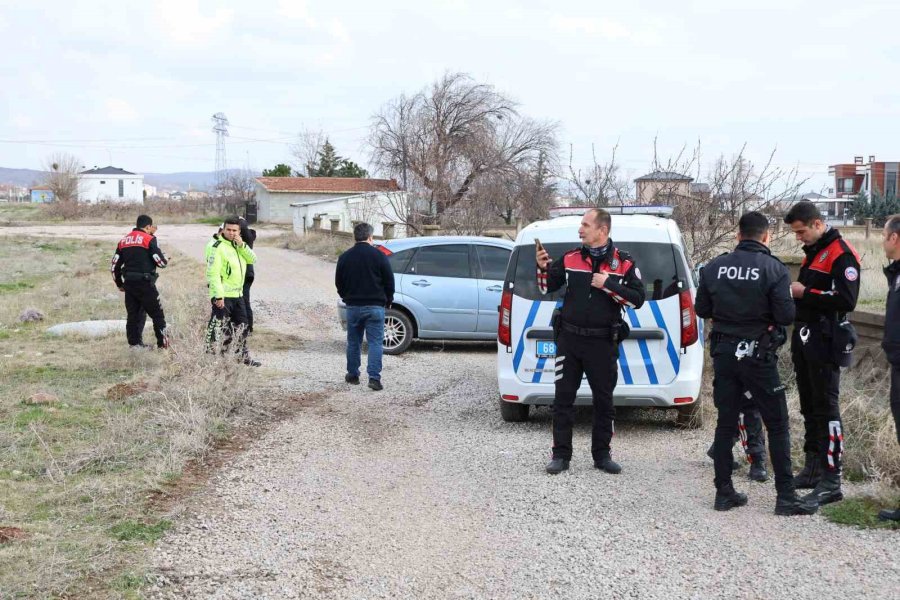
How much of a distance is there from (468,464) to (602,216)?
2125mm

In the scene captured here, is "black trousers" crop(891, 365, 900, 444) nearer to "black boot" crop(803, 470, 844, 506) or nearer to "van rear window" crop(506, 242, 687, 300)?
"black boot" crop(803, 470, 844, 506)

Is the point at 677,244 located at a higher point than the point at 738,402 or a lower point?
higher

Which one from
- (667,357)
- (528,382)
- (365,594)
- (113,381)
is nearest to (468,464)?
(528,382)

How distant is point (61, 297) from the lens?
20.1 m

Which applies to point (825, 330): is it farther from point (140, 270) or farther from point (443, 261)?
point (140, 270)

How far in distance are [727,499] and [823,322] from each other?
1.28 meters

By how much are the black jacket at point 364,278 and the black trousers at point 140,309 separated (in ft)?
10.00

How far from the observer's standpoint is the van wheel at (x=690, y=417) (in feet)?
26.9

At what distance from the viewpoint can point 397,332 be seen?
13.0 metres

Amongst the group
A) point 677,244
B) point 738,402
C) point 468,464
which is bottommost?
point 468,464

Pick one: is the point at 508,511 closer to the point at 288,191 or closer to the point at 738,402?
the point at 738,402

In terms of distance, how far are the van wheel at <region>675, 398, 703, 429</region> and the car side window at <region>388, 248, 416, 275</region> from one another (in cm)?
561

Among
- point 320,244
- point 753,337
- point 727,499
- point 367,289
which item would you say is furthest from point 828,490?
point 320,244

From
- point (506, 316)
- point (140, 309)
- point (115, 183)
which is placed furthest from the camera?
point (115, 183)
